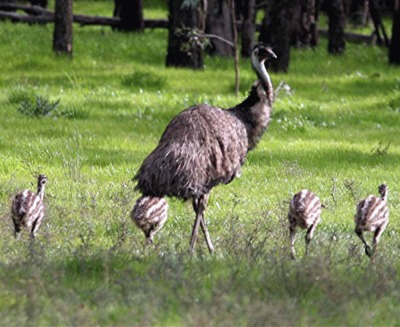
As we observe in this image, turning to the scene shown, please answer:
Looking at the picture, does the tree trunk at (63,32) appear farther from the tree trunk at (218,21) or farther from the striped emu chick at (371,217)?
the striped emu chick at (371,217)

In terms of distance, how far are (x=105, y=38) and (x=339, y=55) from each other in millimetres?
6946

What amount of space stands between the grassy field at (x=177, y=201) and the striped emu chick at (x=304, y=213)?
0.94ft

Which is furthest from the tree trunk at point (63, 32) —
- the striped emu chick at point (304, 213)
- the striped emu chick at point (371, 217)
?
the striped emu chick at point (371, 217)

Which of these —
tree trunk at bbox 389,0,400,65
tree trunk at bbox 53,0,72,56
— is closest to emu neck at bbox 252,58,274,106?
tree trunk at bbox 53,0,72,56

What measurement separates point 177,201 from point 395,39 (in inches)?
704

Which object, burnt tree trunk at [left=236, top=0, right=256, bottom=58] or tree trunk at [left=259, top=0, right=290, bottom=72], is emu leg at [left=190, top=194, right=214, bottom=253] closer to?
tree trunk at [left=259, top=0, right=290, bottom=72]

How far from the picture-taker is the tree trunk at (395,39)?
98.8ft

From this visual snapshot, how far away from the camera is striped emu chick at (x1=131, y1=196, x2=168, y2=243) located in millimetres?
11180

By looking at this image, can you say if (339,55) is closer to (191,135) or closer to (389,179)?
(389,179)

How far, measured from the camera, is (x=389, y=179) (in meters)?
16.1

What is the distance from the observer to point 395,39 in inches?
1211

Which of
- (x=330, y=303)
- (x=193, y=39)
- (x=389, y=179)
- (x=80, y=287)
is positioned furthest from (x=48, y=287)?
(x=193, y=39)

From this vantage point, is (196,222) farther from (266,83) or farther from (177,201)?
(177,201)

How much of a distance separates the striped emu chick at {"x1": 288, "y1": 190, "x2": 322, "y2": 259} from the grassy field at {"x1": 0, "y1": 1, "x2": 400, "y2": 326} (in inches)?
11.3
